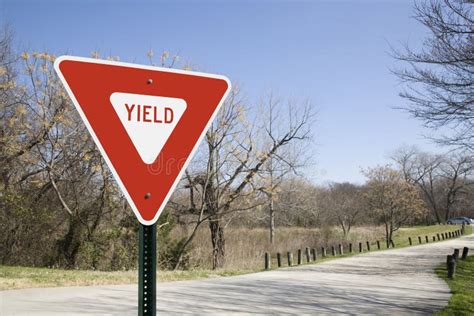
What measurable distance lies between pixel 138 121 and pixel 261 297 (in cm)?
846

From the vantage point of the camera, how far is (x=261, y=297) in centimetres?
981

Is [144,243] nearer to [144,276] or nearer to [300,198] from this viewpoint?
[144,276]

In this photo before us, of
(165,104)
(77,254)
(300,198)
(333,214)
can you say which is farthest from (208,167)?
(333,214)

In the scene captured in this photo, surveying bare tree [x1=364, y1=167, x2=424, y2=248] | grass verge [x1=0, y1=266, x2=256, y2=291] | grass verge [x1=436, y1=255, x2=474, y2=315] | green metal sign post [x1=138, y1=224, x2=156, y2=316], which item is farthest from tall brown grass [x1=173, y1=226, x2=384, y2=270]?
green metal sign post [x1=138, y1=224, x2=156, y2=316]

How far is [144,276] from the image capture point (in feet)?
6.63

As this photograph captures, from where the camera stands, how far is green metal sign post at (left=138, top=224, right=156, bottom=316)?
2008 millimetres

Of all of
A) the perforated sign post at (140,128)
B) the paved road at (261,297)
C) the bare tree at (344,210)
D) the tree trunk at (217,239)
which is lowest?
the paved road at (261,297)

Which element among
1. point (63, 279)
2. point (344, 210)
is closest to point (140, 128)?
point (63, 279)

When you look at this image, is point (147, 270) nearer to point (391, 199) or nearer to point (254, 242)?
point (254, 242)

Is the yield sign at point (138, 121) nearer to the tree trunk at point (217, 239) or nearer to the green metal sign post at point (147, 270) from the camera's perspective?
the green metal sign post at point (147, 270)

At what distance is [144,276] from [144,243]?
0.48 ft

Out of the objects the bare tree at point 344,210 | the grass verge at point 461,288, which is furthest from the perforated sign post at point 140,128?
the bare tree at point 344,210

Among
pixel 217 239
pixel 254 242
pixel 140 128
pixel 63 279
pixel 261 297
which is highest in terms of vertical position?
pixel 140 128

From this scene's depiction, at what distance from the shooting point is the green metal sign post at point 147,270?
2008mm
